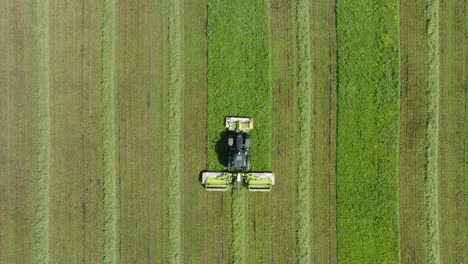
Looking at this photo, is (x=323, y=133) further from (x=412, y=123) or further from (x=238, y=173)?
(x=238, y=173)

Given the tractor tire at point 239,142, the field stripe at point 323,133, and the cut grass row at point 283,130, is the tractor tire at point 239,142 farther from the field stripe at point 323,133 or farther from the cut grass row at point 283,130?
the field stripe at point 323,133

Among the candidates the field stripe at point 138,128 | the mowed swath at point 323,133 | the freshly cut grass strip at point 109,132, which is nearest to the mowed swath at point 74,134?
the freshly cut grass strip at point 109,132

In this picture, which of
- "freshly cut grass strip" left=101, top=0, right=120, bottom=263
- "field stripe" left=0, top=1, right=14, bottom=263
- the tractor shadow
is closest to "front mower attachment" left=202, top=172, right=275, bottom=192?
the tractor shadow

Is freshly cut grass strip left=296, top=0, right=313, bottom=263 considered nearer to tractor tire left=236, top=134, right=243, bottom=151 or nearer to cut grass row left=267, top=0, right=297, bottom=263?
cut grass row left=267, top=0, right=297, bottom=263

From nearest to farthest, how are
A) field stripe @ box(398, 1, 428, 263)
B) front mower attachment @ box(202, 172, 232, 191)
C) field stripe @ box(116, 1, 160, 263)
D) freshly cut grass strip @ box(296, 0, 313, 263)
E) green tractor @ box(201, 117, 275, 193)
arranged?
1. green tractor @ box(201, 117, 275, 193)
2. front mower attachment @ box(202, 172, 232, 191)
3. field stripe @ box(116, 1, 160, 263)
4. freshly cut grass strip @ box(296, 0, 313, 263)
5. field stripe @ box(398, 1, 428, 263)

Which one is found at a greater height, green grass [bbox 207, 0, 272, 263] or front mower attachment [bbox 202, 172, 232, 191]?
green grass [bbox 207, 0, 272, 263]

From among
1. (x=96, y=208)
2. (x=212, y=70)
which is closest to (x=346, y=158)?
(x=212, y=70)

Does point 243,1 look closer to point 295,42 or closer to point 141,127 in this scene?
point 295,42
